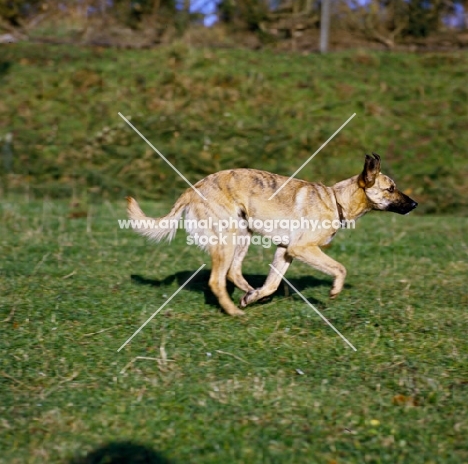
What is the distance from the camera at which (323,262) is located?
6.71 meters

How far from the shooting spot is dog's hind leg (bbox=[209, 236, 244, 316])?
21.7 ft

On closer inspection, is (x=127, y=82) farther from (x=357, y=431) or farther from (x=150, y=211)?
(x=357, y=431)

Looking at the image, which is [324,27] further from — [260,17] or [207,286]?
[207,286]

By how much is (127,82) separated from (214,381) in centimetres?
1436

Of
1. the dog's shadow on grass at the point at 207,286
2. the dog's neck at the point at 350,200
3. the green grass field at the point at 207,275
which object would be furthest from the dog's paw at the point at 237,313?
the dog's neck at the point at 350,200

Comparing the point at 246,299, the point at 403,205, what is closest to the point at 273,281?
the point at 246,299

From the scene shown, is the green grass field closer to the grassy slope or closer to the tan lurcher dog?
the grassy slope

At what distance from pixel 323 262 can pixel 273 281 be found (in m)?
0.55

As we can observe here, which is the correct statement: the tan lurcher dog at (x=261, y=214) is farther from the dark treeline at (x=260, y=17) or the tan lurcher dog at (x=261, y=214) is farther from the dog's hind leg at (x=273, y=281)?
the dark treeline at (x=260, y=17)

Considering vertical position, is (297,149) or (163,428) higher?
(163,428)

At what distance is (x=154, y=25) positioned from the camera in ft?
67.7

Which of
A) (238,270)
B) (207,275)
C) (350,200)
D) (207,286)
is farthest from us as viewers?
(207,275)

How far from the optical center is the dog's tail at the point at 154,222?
6.81 m

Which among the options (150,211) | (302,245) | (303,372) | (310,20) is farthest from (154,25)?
(303,372)
